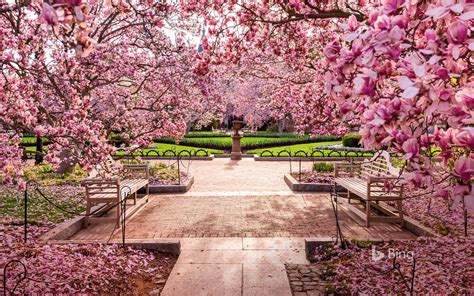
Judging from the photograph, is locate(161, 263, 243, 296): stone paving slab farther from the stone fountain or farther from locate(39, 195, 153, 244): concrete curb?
the stone fountain

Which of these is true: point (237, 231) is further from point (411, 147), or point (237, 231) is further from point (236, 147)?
point (236, 147)

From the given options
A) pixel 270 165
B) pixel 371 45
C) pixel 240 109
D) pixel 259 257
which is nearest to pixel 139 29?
pixel 270 165

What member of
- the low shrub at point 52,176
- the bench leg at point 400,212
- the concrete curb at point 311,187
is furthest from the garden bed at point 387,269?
the low shrub at point 52,176

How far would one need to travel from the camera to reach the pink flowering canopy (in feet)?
6.79

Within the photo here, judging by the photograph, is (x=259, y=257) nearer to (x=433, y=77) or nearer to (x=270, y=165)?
(x=433, y=77)

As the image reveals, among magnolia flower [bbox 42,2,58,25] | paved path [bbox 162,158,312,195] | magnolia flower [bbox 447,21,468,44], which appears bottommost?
paved path [bbox 162,158,312,195]

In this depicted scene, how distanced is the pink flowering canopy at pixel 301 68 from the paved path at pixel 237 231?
5.94 feet

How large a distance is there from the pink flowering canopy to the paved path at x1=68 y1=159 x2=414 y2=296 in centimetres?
181

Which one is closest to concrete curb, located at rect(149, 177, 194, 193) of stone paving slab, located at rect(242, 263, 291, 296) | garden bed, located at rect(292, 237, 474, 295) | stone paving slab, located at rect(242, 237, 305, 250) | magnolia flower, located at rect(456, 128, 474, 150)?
stone paving slab, located at rect(242, 237, 305, 250)

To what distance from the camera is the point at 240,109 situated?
51.3 m

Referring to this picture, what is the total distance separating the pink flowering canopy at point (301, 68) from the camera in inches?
81.4

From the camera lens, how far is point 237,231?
7.04m

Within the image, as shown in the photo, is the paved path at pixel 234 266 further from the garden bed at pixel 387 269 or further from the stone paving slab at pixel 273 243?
the garden bed at pixel 387 269

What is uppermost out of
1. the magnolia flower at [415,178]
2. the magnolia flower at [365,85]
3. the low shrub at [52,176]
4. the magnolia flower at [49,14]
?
the magnolia flower at [49,14]
